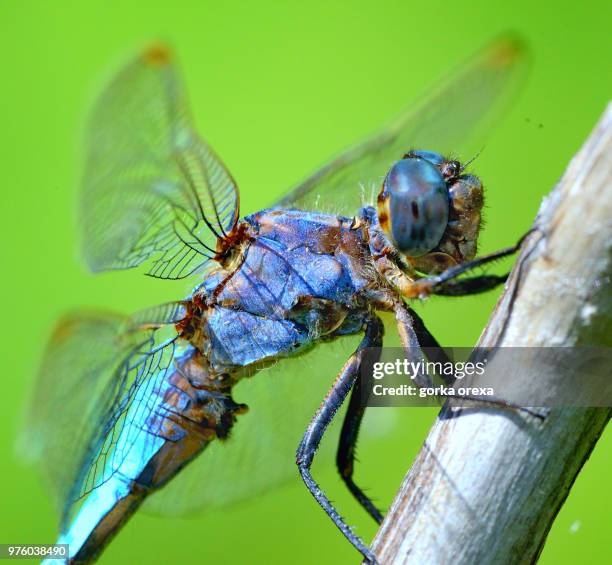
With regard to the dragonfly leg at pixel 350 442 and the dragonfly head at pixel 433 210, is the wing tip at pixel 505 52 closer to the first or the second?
the dragonfly head at pixel 433 210

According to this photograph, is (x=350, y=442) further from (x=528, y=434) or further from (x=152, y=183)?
(x=528, y=434)

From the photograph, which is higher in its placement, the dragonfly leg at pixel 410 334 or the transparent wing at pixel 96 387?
the transparent wing at pixel 96 387

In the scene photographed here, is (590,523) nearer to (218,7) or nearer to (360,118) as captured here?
(360,118)

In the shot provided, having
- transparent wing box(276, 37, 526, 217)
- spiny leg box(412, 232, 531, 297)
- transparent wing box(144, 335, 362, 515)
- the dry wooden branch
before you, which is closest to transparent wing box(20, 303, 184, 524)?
transparent wing box(144, 335, 362, 515)

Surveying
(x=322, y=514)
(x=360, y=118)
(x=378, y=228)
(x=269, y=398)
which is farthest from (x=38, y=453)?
(x=360, y=118)

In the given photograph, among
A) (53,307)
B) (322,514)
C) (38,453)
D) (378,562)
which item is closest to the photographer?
(378,562)

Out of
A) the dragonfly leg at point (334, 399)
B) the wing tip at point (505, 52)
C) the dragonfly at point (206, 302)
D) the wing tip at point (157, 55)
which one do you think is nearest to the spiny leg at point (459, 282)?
the dragonfly at point (206, 302)
